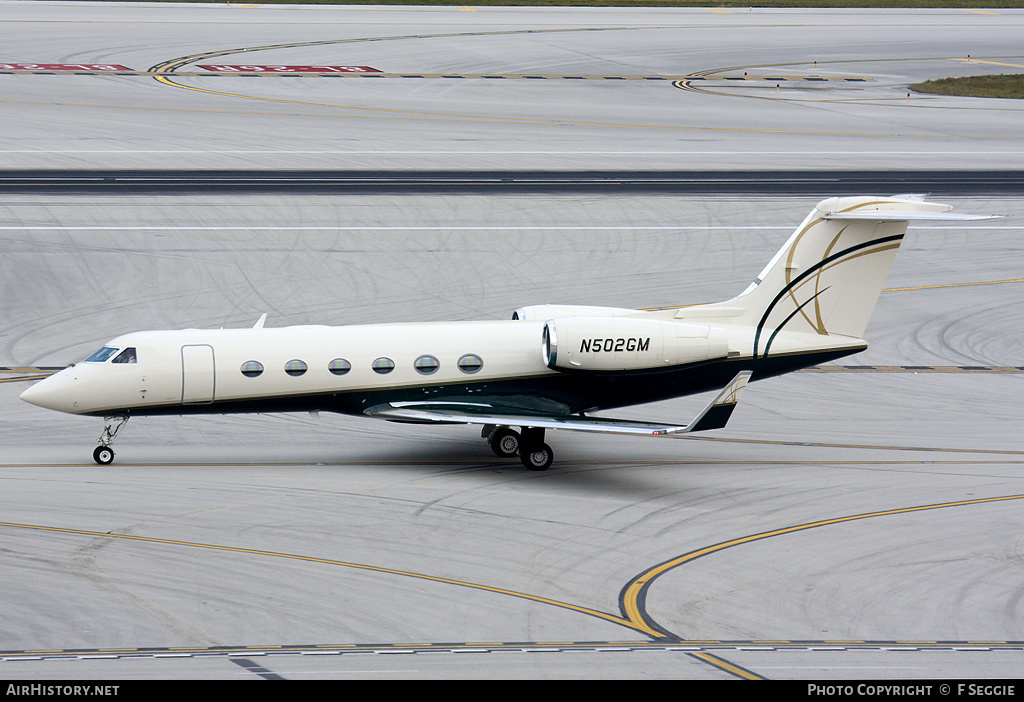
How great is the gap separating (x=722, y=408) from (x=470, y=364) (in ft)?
18.4

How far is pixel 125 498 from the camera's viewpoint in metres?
22.4

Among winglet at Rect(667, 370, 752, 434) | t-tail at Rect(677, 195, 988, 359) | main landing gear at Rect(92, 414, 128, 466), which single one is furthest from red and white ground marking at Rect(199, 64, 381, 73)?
winglet at Rect(667, 370, 752, 434)

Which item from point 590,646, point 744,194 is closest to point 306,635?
point 590,646

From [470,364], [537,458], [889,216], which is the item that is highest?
[889,216]

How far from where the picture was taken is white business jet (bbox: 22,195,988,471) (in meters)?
24.3

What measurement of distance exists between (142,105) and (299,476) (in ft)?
119

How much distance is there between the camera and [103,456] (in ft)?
80.2

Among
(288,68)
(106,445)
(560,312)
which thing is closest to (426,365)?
(560,312)

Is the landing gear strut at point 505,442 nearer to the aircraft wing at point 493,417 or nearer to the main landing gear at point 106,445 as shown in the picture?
the aircraft wing at point 493,417

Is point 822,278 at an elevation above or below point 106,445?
above

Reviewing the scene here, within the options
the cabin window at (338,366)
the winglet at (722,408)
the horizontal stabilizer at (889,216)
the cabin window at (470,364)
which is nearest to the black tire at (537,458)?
the cabin window at (470,364)

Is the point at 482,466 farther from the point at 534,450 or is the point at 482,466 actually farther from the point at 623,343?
the point at 623,343

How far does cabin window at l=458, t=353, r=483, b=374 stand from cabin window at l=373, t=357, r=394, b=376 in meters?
1.48

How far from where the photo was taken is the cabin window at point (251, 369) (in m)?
24.3
